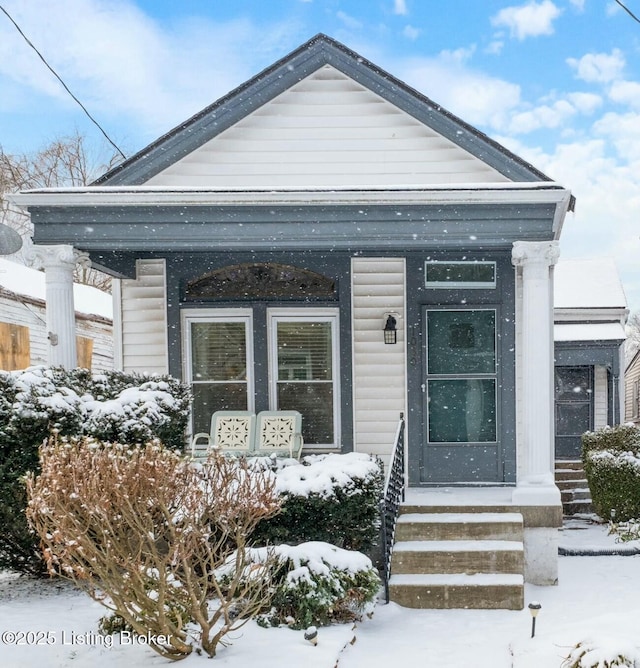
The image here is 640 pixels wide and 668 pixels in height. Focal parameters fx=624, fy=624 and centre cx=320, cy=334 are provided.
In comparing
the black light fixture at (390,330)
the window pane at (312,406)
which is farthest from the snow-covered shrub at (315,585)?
the black light fixture at (390,330)

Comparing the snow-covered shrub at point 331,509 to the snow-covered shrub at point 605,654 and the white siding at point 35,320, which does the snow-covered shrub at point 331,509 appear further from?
the white siding at point 35,320

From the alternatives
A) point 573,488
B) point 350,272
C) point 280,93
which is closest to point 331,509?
point 350,272

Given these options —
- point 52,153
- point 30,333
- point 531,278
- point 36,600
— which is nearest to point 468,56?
point 52,153

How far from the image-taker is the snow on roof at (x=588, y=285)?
13109 millimetres

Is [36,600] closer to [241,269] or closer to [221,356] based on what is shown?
[221,356]

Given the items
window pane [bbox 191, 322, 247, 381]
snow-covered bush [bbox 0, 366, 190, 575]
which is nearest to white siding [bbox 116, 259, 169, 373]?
window pane [bbox 191, 322, 247, 381]

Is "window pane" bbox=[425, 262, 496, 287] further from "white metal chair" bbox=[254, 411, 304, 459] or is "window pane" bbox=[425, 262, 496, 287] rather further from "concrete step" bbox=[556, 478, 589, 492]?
"concrete step" bbox=[556, 478, 589, 492]

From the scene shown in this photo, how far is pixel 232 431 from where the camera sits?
7301 millimetres

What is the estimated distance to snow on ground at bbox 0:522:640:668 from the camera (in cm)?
376

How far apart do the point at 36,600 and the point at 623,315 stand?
11972 millimetres

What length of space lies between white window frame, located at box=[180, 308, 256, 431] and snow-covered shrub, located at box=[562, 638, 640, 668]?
15.9 ft

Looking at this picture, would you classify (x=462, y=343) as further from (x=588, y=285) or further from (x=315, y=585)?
(x=588, y=285)

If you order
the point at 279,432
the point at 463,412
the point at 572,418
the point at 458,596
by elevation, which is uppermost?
the point at 463,412

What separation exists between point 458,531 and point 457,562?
392 millimetres
